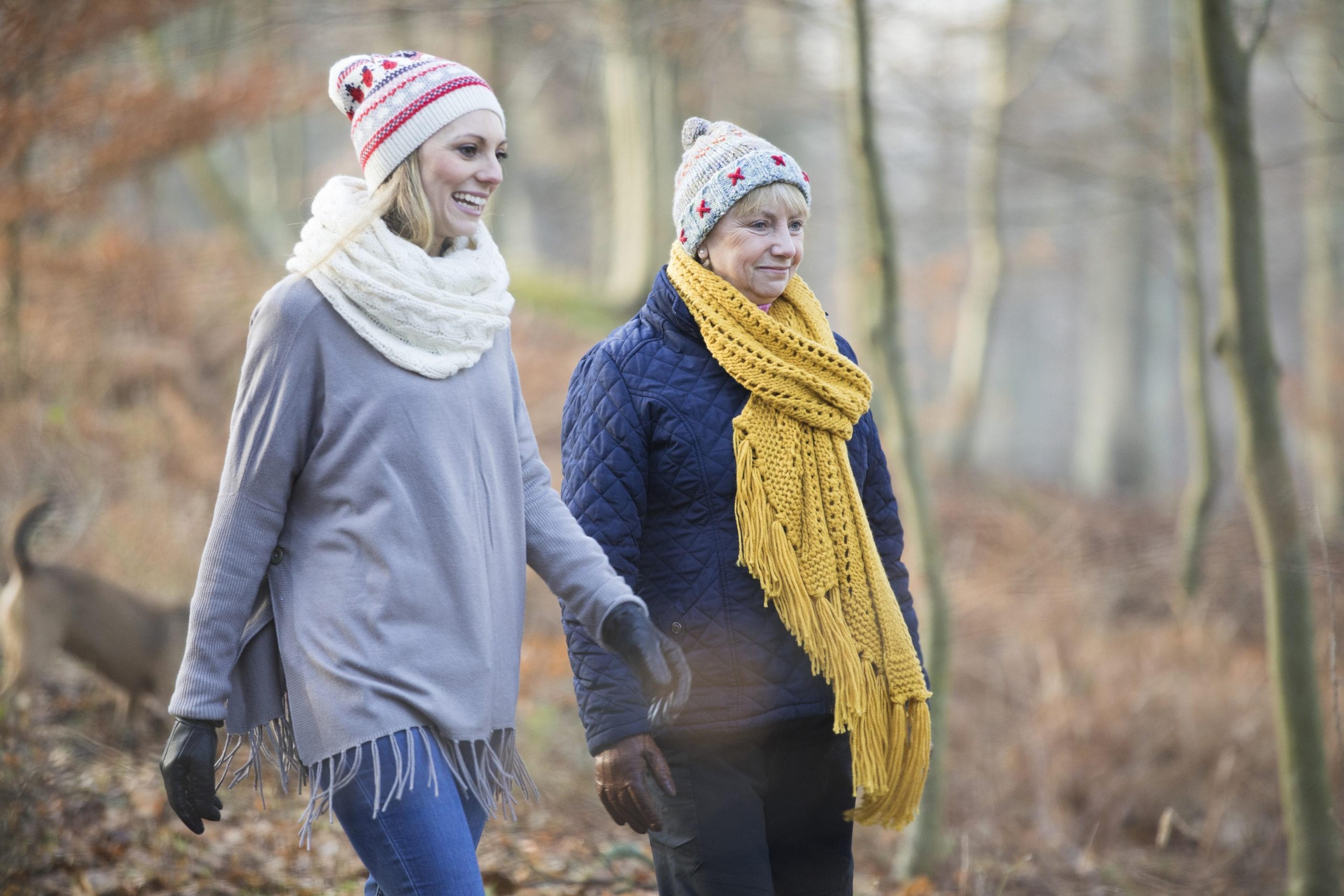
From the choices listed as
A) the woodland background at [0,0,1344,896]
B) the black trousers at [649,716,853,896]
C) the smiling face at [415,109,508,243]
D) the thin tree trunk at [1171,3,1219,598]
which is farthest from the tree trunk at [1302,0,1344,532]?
the smiling face at [415,109,508,243]

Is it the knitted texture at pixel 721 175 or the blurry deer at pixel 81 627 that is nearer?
the knitted texture at pixel 721 175

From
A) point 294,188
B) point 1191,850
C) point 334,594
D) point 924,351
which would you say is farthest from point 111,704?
point 924,351

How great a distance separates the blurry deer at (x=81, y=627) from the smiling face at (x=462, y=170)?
11.1 ft

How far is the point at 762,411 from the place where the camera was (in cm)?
271

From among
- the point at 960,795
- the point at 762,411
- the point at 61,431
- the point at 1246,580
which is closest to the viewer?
the point at 762,411

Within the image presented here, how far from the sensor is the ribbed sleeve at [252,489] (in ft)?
7.02

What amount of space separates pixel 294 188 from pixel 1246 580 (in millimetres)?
15093

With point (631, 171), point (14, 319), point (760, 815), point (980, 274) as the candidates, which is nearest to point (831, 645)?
point (760, 815)

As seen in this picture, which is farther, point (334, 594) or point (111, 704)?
point (111, 704)

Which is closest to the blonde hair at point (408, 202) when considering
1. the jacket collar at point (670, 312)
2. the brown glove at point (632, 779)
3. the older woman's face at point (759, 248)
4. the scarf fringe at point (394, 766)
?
the jacket collar at point (670, 312)

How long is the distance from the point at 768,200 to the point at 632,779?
1.34m

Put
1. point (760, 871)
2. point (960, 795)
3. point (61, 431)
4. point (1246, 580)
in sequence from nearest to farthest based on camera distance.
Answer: point (760, 871) → point (960, 795) → point (61, 431) → point (1246, 580)

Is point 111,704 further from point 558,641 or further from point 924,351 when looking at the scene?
point 924,351

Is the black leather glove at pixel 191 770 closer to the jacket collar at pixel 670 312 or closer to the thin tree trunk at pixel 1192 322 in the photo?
the jacket collar at pixel 670 312
